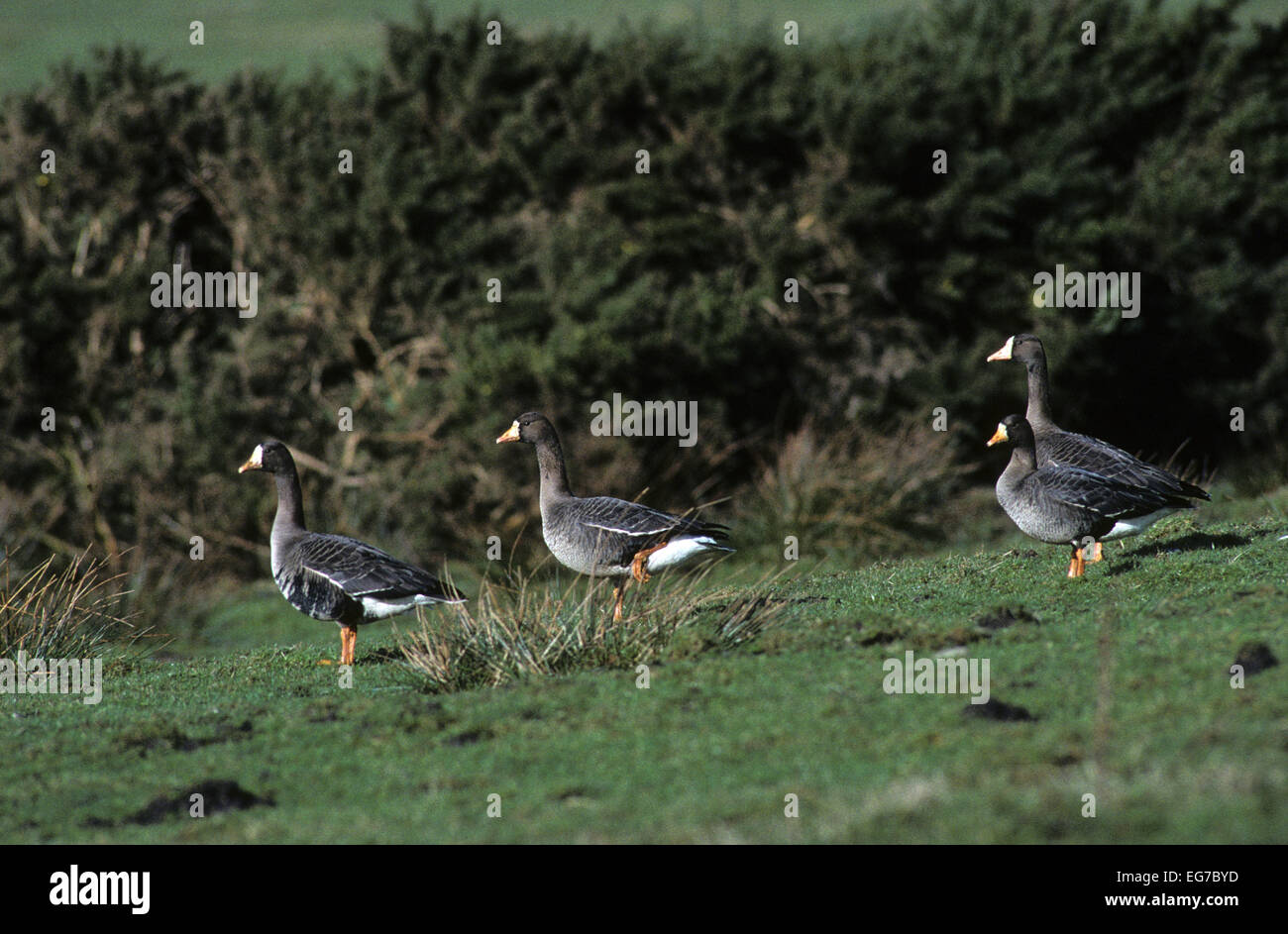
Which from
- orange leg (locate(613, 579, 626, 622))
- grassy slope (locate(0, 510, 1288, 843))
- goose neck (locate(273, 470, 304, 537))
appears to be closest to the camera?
grassy slope (locate(0, 510, 1288, 843))

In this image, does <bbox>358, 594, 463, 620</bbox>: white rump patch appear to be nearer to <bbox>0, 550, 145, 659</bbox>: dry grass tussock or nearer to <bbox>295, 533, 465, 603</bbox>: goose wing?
<bbox>295, 533, 465, 603</bbox>: goose wing

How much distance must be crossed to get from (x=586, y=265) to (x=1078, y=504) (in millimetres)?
11823

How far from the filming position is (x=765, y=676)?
9.34 metres

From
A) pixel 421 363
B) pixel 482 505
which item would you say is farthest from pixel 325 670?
pixel 421 363

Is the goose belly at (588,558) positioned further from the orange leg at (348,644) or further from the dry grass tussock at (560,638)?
the orange leg at (348,644)

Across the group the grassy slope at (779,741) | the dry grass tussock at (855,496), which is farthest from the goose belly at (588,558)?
the dry grass tussock at (855,496)

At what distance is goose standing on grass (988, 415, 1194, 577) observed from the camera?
1127 centimetres

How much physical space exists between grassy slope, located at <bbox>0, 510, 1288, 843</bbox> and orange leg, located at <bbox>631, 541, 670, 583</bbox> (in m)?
1.26

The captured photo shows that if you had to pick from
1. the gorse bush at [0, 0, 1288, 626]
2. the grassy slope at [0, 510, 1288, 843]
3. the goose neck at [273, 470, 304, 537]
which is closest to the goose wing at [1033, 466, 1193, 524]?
the grassy slope at [0, 510, 1288, 843]

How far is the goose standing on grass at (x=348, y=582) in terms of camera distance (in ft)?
37.7

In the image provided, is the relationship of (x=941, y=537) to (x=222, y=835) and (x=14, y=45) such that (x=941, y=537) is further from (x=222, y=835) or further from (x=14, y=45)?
(x=14, y=45)

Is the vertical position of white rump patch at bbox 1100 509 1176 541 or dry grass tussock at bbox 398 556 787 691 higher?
white rump patch at bbox 1100 509 1176 541

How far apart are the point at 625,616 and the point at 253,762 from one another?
10.8 ft

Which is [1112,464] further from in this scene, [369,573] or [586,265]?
[586,265]
